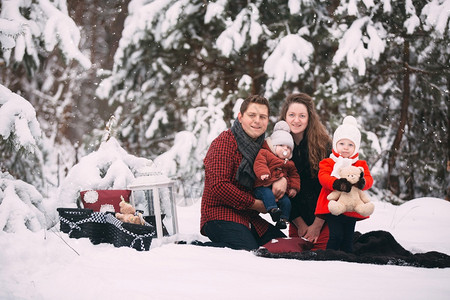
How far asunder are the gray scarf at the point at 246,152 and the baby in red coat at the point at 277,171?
1.9 inches

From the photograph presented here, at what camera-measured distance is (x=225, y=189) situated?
3.60 metres

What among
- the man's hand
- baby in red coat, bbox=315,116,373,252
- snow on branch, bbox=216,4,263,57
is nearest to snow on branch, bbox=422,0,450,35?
snow on branch, bbox=216,4,263,57

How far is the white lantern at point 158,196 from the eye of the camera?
11.8 feet

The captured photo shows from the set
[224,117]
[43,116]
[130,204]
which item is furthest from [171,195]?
[43,116]

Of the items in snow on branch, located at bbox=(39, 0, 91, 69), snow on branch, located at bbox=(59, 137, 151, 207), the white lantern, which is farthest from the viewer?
snow on branch, located at bbox=(39, 0, 91, 69)

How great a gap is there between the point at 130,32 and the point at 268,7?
2232mm

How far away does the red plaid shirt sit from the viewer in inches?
142

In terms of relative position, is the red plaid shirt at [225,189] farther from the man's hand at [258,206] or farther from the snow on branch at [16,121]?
the snow on branch at [16,121]

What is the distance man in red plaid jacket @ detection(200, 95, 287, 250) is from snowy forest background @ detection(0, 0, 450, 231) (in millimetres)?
2651

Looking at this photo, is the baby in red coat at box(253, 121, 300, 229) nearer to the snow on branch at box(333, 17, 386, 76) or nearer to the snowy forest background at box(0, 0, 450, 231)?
the snowy forest background at box(0, 0, 450, 231)

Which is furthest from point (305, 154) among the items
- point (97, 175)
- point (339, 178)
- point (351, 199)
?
point (97, 175)

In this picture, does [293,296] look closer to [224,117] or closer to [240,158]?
[240,158]

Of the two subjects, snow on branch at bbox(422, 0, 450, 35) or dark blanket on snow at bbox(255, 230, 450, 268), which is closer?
dark blanket on snow at bbox(255, 230, 450, 268)

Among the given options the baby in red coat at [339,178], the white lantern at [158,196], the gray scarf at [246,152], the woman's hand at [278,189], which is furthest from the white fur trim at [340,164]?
the white lantern at [158,196]
